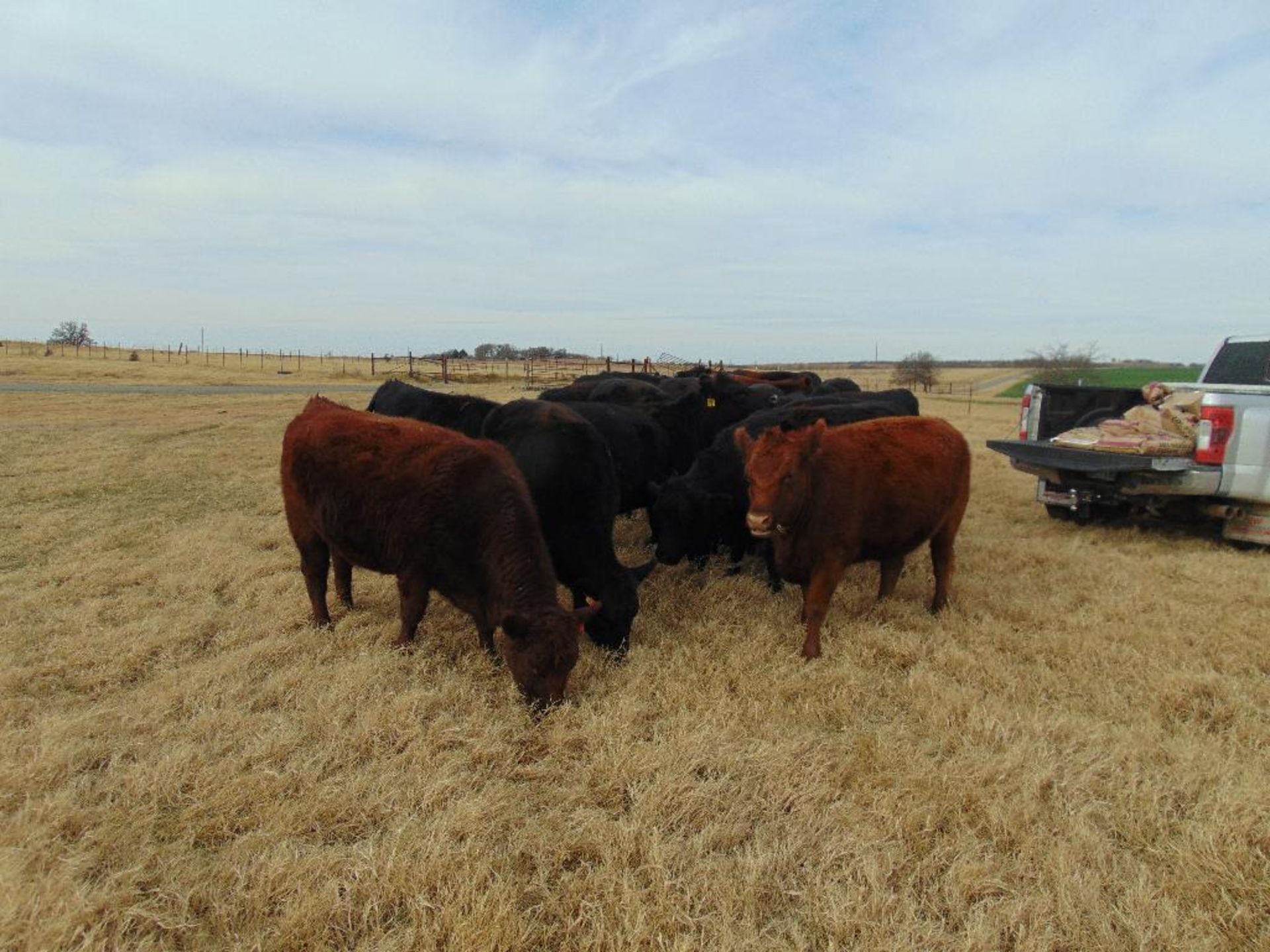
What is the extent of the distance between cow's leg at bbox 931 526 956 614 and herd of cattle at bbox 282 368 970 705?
12 millimetres

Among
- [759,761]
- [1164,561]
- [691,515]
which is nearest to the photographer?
[759,761]

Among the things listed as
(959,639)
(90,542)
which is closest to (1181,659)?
(959,639)

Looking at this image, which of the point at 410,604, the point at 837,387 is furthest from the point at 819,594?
the point at 837,387

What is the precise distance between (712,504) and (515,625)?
270cm

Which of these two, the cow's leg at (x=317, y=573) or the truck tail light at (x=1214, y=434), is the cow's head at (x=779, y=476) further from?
the truck tail light at (x=1214, y=434)

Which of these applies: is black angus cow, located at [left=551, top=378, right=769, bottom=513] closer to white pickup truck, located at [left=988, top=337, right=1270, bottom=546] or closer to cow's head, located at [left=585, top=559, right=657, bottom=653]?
cow's head, located at [left=585, top=559, right=657, bottom=653]

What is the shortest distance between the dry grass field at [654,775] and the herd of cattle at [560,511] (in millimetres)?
359

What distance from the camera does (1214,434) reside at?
6.83m

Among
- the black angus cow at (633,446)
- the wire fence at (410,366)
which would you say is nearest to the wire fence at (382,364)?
the wire fence at (410,366)

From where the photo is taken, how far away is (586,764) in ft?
10.9

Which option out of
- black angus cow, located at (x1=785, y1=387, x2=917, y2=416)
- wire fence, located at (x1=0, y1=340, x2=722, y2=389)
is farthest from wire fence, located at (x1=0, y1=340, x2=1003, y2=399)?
black angus cow, located at (x1=785, y1=387, x2=917, y2=416)

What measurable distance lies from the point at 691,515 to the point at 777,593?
1019 millimetres

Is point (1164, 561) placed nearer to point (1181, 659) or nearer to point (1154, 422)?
point (1154, 422)

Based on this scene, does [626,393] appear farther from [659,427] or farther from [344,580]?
[344,580]
